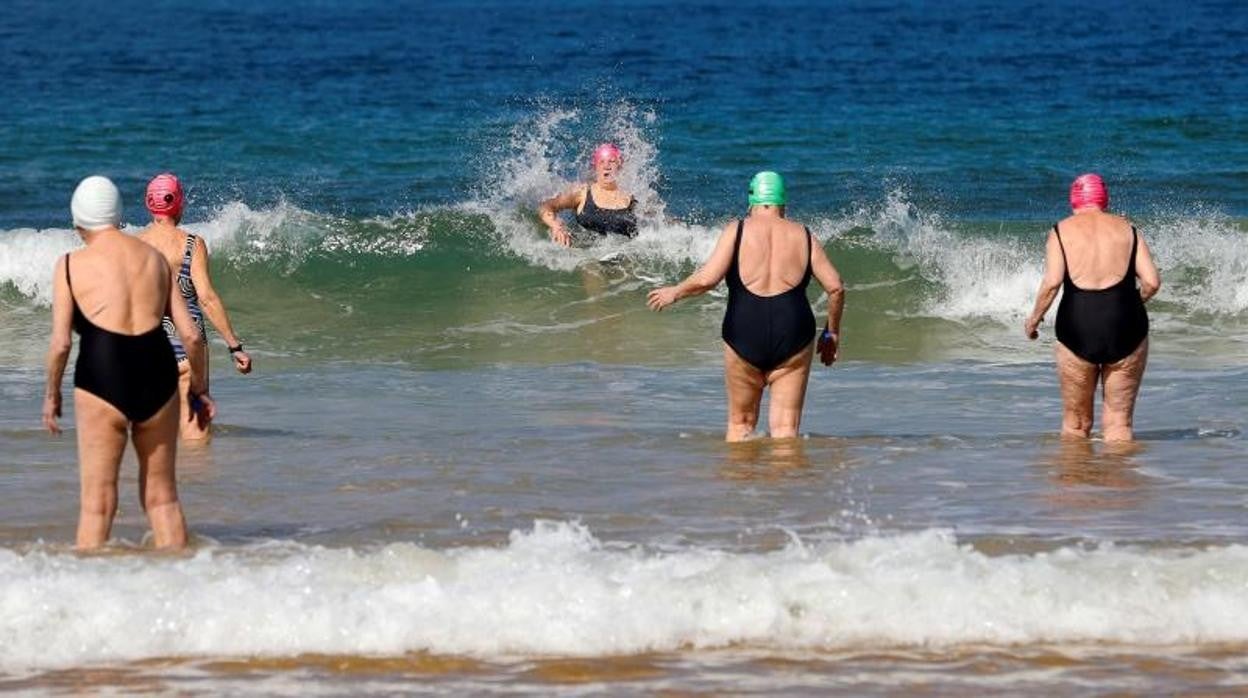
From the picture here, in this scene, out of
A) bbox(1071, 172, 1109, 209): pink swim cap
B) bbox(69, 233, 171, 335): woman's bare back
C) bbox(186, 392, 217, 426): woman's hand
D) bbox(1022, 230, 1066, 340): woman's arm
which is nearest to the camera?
bbox(69, 233, 171, 335): woman's bare back

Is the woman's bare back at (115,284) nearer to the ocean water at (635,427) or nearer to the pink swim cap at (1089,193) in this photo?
the ocean water at (635,427)

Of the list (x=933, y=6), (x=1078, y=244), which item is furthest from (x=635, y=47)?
(x=1078, y=244)

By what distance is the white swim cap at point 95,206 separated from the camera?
7.41 m

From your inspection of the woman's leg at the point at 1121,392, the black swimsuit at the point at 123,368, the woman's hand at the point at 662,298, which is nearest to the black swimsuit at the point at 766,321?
the woman's hand at the point at 662,298

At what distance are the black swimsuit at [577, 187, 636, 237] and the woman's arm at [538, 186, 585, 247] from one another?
10 cm

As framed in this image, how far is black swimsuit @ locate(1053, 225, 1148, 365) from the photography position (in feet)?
33.1

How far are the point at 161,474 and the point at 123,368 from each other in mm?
465

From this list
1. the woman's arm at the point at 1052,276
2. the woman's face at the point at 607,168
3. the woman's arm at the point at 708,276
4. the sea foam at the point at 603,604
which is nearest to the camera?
the sea foam at the point at 603,604

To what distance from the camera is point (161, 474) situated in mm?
7652

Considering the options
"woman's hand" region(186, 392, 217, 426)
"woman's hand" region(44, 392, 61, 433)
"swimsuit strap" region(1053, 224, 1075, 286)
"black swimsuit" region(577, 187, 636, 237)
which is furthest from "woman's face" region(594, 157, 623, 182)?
"woman's hand" region(44, 392, 61, 433)

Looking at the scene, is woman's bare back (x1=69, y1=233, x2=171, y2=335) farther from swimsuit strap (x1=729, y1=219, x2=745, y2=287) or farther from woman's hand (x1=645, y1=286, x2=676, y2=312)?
swimsuit strap (x1=729, y1=219, x2=745, y2=287)

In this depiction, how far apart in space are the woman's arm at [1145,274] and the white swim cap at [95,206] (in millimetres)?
5027

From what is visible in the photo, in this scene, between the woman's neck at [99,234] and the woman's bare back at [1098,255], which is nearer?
the woman's neck at [99,234]

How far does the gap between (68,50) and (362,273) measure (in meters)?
32.8
